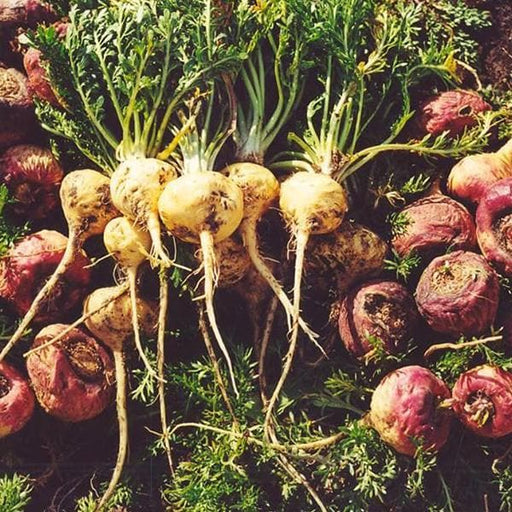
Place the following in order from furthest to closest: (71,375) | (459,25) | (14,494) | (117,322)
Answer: (459,25) < (117,322) < (71,375) < (14,494)

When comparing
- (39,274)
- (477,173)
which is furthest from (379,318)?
(39,274)

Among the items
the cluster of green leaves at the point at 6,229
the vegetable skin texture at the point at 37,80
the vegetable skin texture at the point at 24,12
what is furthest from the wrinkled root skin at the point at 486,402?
the vegetable skin texture at the point at 24,12

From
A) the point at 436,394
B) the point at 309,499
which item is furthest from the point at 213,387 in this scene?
the point at 436,394

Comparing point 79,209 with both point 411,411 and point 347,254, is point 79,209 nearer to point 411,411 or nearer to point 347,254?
point 347,254

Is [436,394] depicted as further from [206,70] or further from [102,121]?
[102,121]

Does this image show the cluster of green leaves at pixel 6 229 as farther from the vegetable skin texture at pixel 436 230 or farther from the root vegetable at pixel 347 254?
the vegetable skin texture at pixel 436 230
